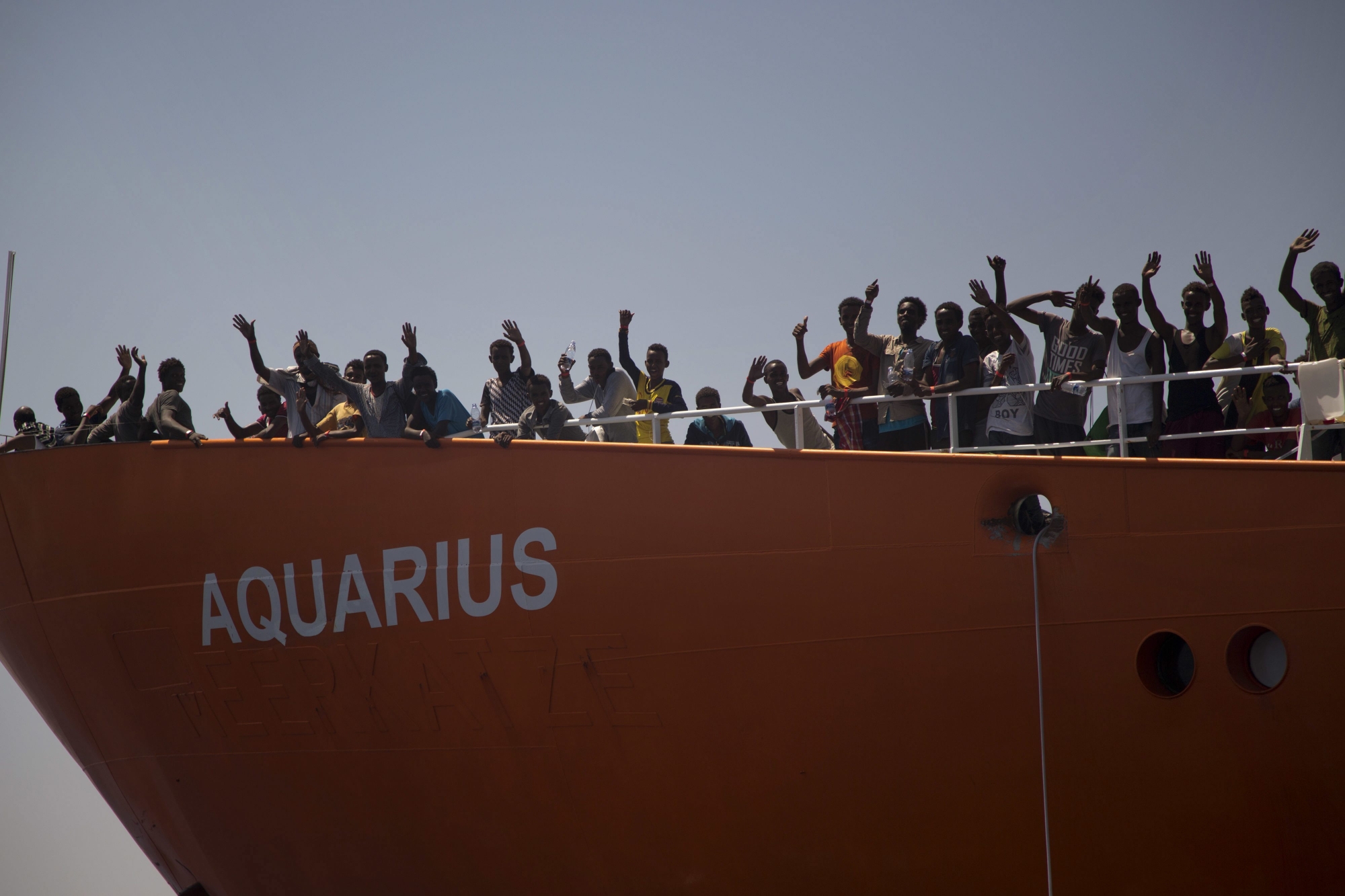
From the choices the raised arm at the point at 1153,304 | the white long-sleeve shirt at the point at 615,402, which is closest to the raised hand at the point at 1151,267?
the raised arm at the point at 1153,304

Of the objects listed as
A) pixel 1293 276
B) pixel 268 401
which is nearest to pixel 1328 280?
pixel 1293 276

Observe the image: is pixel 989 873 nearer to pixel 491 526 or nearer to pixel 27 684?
pixel 491 526

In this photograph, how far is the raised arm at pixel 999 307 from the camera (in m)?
7.64

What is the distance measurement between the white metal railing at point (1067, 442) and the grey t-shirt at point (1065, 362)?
0.15m

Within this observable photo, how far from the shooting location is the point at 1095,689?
6672 millimetres

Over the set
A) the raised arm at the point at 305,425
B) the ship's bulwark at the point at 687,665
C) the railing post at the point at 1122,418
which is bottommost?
the ship's bulwark at the point at 687,665

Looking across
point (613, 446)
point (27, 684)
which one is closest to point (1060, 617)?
point (613, 446)

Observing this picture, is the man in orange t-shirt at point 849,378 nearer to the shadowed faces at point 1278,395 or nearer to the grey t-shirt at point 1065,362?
the grey t-shirt at point 1065,362

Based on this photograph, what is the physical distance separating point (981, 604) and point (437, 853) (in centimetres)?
459

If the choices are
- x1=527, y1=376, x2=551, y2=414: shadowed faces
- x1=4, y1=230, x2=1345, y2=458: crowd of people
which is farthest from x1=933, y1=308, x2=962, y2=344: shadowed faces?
x1=527, y1=376, x2=551, y2=414: shadowed faces

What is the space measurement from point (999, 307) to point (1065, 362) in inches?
22.8

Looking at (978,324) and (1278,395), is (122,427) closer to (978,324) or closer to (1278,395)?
(978,324)

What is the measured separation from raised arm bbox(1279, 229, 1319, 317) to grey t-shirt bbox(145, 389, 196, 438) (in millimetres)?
8138

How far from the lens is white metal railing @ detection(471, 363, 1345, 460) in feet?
21.1
